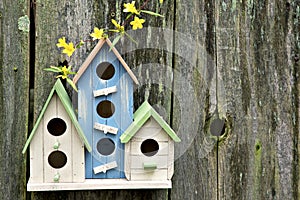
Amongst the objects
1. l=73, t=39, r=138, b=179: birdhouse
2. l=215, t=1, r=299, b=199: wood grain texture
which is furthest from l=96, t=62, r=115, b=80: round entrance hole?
→ l=215, t=1, r=299, b=199: wood grain texture

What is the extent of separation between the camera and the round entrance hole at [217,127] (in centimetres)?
174

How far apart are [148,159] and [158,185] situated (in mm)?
76

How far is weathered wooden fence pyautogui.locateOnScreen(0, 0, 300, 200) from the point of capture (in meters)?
1.66

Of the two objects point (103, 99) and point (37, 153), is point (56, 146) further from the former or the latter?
point (103, 99)

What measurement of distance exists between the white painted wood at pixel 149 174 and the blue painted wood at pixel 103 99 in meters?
0.04

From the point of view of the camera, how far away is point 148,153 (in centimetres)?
156

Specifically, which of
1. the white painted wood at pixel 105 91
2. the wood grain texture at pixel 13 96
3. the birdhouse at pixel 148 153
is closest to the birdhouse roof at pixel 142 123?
the birdhouse at pixel 148 153

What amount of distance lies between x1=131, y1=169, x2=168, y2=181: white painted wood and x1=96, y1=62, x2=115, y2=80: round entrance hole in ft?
0.89

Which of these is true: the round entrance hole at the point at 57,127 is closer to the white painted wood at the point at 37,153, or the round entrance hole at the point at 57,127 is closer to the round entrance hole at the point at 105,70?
the white painted wood at the point at 37,153

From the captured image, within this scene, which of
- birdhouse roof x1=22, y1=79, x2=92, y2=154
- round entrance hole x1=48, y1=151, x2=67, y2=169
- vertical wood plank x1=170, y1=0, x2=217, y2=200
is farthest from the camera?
vertical wood plank x1=170, y1=0, x2=217, y2=200

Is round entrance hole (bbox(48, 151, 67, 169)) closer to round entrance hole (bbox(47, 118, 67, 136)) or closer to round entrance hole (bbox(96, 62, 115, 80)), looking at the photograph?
round entrance hole (bbox(47, 118, 67, 136))

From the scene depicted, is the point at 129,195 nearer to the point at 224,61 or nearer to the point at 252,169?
the point at 252,169

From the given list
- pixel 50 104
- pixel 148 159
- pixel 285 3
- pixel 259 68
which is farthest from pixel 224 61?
pixel 50 104

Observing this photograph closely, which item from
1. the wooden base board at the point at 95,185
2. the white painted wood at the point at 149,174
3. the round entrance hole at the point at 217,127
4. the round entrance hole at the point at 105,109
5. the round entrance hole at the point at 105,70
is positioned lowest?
the wooden base board at the point at 95,185
